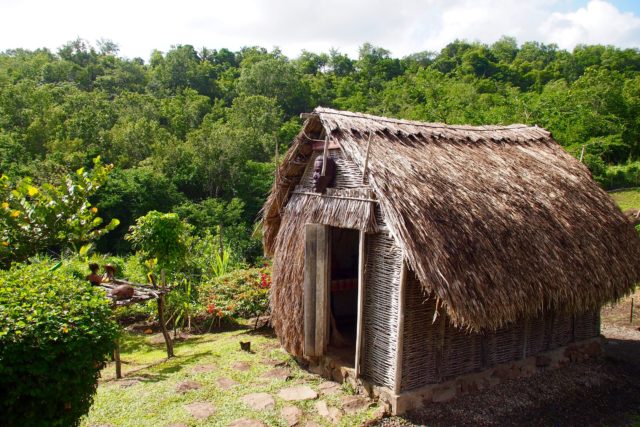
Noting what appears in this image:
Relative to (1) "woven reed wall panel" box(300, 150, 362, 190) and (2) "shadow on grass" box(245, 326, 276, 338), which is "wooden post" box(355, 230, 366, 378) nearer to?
(1) "woven reed wall panel" box(300, 150, 362, 190)

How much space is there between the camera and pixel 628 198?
18391 millimetres

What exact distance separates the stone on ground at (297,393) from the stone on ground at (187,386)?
1.21 meters

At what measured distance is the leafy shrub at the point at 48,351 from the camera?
3.88 metres

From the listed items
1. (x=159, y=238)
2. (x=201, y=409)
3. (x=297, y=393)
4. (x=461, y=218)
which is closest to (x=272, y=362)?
(x=297, y=393)

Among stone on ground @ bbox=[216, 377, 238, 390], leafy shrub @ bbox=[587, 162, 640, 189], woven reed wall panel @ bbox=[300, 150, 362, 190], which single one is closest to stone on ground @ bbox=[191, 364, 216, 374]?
stone on ground @ bbox=[216, 377, 238, 390]

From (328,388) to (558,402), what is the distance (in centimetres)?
314

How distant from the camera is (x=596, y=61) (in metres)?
36.8

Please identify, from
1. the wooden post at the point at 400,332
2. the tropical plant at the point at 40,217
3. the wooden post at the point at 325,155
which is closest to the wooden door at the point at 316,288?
the wooden post at the point at 325,155

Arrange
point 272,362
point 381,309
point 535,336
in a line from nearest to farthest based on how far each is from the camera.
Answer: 1. point 381,309
2. point 535,336
3. point 272,362

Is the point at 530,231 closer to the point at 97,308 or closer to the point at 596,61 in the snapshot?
the point at 97,308

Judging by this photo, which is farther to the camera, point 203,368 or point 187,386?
point 203,368

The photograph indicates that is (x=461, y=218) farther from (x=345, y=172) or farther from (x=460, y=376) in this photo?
(x=460, y=376)

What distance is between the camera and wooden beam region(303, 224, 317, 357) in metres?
6.69

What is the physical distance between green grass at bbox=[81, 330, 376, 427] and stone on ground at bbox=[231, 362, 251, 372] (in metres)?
0.08
